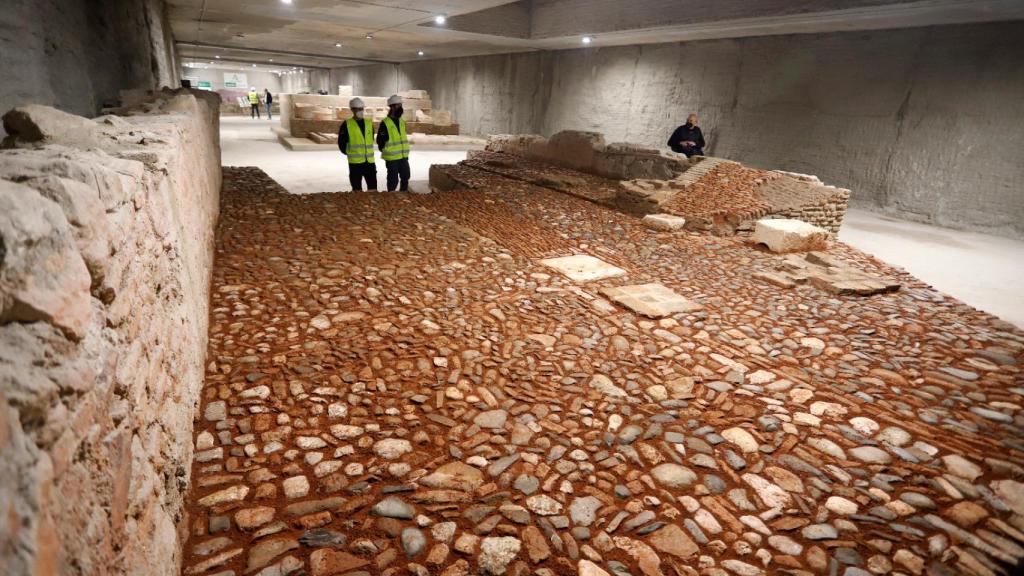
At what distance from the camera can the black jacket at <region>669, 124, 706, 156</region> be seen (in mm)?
11594

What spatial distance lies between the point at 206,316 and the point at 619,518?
3.19 metres

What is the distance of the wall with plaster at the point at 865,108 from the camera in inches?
364

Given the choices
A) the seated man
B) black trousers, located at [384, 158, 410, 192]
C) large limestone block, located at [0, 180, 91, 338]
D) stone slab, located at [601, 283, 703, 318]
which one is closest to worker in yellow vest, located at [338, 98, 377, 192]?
black trousers, located at [384, 158, 410, 192]

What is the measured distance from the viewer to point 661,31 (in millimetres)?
12812

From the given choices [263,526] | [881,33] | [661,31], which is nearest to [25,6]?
[263,526]

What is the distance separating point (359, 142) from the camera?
9227 mm

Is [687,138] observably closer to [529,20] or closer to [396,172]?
[396,172]

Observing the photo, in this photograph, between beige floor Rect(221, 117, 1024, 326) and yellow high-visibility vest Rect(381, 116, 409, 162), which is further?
yellow high-visibility vest Rect(381, 116, 409, 162)

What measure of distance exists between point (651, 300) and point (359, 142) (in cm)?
656

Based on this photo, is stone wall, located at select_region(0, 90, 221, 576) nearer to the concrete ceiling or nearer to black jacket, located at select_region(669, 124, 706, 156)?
the concrete ceiling

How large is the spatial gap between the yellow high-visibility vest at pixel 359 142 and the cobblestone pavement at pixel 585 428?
4.25 m

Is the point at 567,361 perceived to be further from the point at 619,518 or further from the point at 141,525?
the point at 141,525

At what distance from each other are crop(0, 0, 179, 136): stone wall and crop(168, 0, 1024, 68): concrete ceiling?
4171mm

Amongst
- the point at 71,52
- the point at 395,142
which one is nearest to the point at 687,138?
the point at 395,142
